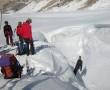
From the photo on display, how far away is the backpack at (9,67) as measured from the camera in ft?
45.2

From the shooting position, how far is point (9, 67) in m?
13.9

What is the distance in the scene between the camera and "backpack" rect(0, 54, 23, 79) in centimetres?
1377

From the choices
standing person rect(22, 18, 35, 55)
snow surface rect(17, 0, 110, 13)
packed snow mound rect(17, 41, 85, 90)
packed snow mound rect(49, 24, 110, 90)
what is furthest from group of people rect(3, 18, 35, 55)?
snow surface rect(17, 0, 110, 13)

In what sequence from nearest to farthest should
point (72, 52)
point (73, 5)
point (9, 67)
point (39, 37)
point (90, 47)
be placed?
point (9, 67) → point (72, 52) → point (90, 47) → point (39, 37) → point (73, 5)

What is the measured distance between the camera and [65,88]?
1320cm

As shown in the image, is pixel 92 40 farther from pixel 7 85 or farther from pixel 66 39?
pixel 7 85

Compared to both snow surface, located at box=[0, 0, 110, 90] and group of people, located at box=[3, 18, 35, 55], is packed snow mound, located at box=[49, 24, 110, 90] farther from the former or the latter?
group of people, located at box=[3, 18, 35, 55]

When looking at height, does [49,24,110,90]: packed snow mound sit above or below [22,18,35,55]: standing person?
below

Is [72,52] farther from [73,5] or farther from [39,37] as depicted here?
[73,5]

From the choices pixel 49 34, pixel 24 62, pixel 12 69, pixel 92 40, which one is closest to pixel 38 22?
pixel 49 34

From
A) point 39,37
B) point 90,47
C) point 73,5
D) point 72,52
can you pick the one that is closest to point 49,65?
point 72,52

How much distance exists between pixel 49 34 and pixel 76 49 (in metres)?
2.45

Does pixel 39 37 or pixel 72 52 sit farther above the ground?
pixel 39 37

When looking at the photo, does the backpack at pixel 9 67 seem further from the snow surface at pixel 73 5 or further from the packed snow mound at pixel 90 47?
the snow surface at pixel 73 5
